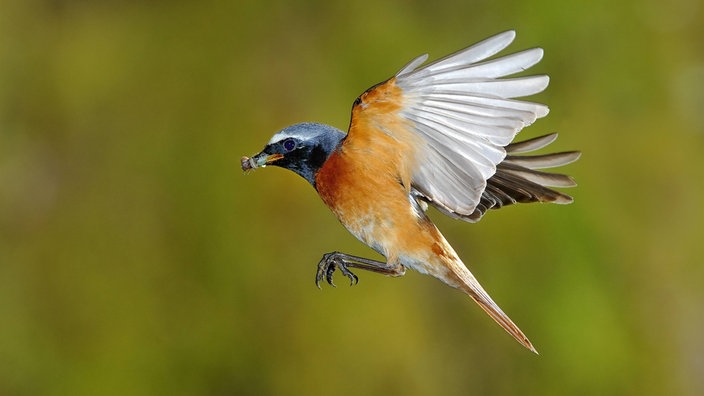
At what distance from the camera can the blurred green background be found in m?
2.30

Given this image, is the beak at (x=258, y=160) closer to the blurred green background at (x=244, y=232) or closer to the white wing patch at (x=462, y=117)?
the white wing patch at (x=462, y=117)

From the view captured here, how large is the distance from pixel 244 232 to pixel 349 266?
5.50 ft

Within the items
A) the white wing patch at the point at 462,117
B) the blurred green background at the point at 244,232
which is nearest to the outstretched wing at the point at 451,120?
the white wing patch at the point at 462,117

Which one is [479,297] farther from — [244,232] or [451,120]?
[244,232]

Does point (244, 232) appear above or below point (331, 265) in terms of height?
below

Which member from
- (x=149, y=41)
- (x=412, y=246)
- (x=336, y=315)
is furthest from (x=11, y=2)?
(x=412, y=246)

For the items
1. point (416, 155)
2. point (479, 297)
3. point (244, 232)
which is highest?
point (416, 155)

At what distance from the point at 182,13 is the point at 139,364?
880mm

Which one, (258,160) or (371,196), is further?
(371,196)

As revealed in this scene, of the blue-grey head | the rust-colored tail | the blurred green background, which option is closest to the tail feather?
the rust-colored tail

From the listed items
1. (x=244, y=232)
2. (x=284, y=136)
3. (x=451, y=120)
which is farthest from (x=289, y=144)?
(x=244, y=232)

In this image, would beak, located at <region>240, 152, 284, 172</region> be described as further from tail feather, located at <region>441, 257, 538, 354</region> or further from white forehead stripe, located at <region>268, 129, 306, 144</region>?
tail feather, located at <region>441, 257, 538, 354</region>

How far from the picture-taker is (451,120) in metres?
0.69

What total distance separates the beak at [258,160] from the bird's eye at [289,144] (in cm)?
1
